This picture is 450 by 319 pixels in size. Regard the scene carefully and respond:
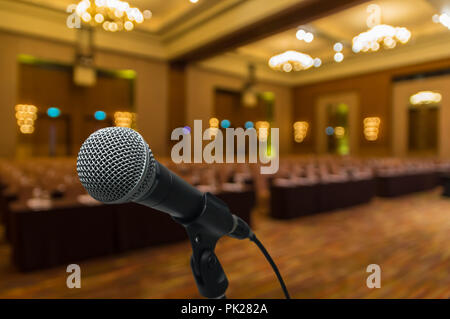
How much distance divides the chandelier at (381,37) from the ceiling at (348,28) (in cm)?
70

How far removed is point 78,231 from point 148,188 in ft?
10.4

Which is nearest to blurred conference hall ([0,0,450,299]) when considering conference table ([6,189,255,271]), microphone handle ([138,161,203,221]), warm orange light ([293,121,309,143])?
conference table ([6,189,255,271])

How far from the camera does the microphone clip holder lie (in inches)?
26.9

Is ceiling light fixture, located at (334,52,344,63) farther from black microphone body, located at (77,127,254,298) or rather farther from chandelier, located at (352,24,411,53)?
black microphone body, located at (77,127,254,298)

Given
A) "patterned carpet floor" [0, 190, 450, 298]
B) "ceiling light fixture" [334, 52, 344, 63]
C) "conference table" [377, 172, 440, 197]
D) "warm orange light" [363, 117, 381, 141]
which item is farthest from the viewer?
"warm orange light" [363, 117, 381, 141]

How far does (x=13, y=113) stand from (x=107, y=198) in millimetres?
12860

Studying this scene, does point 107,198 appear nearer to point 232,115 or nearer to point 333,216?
point 333,216

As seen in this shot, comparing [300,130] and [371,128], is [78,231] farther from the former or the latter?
[300,130]

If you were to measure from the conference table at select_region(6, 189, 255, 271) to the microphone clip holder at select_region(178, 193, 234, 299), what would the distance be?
2.95 meters

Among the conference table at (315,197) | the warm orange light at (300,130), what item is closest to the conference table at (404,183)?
the conference table at (315,197)

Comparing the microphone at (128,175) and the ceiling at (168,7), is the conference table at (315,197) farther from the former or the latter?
the ceiling at (168,7)

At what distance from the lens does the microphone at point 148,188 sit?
0.59 meters

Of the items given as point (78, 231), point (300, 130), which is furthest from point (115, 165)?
point (300, 130)
